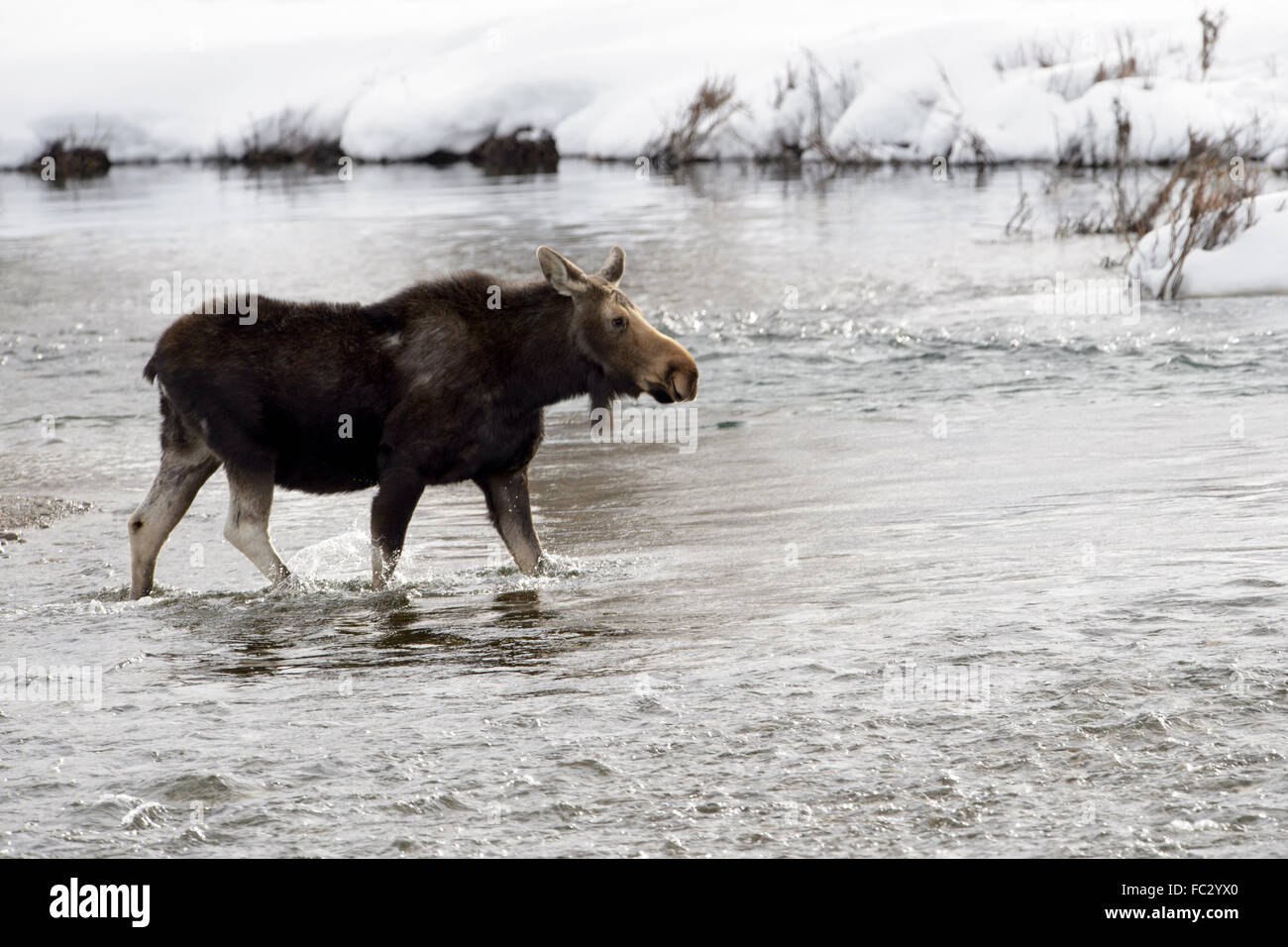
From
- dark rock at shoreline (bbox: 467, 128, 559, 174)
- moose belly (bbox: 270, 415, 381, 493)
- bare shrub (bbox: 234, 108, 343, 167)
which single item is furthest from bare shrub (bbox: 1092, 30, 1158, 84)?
moose belly (bbox: 270, 415, 381, 493)

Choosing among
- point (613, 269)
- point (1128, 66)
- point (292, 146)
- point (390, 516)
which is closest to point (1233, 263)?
point (613, 269)

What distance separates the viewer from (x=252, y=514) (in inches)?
264

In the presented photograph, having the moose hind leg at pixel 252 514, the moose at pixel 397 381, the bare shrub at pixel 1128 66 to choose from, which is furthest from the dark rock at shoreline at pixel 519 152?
the moose hind leg at pixel 252 514

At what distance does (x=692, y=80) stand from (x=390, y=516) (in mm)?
39604

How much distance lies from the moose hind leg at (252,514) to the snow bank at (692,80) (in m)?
19.6

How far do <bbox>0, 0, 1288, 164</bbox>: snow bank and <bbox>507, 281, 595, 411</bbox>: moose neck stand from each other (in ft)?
61.7

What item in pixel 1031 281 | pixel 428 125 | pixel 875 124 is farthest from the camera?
pixel 428 125

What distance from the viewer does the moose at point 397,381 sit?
6.60m

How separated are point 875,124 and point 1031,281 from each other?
22.8 metres

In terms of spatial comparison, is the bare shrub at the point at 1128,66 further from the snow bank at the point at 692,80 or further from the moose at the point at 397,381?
the moose at the point at 397,381

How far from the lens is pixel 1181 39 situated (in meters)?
38.4

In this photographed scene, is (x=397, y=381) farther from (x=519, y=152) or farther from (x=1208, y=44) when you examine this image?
(x=519, y=152)
